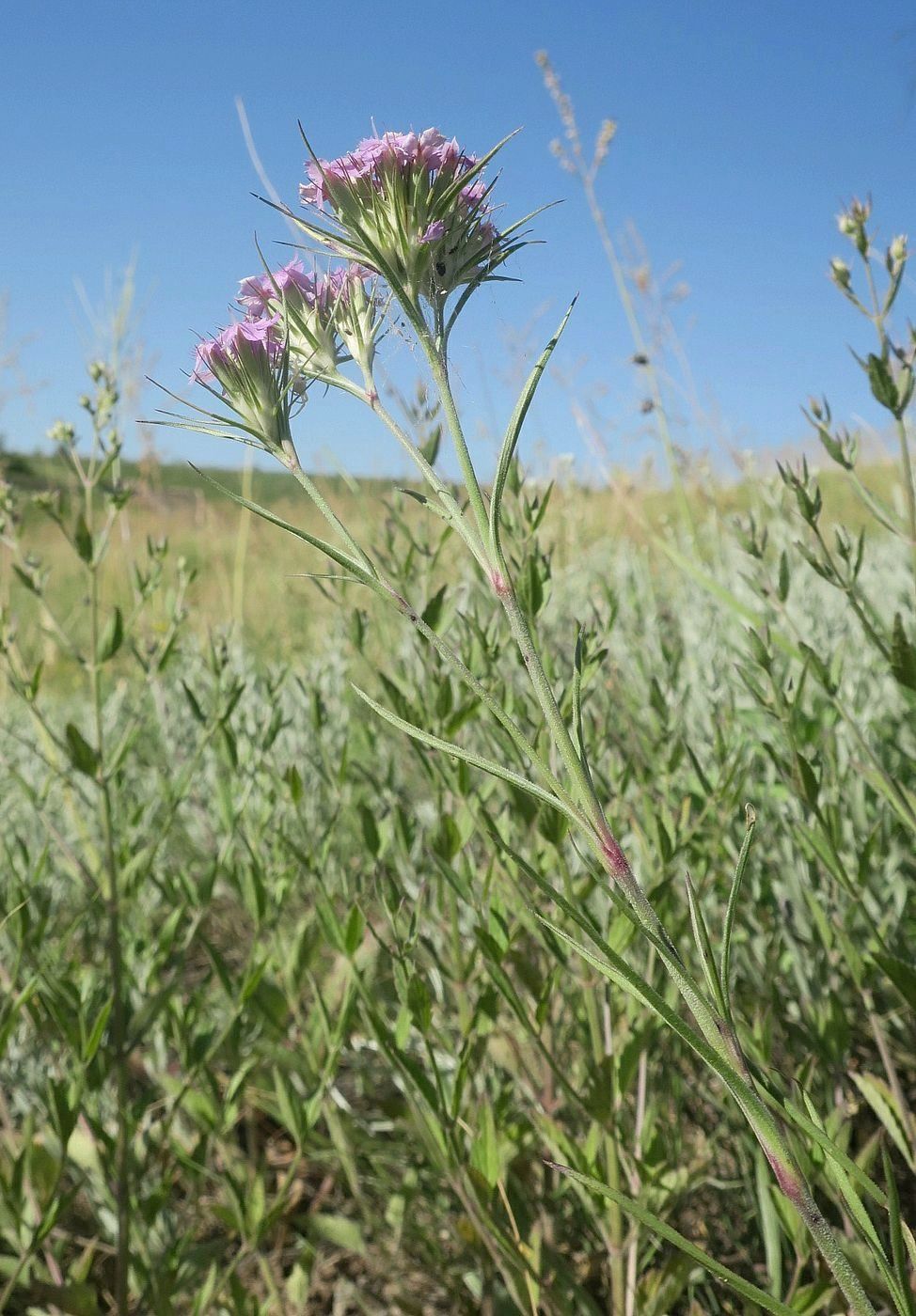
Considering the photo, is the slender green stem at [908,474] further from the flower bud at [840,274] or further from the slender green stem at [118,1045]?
A: the slender green stem at [118,1045]

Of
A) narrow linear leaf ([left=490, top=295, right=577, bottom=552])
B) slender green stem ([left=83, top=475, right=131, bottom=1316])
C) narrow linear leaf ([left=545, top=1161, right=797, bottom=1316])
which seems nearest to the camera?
narrow linear leaf ([left=545, top=1161, right=797, bottom=1316])

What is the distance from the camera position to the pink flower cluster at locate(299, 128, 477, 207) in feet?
2.41

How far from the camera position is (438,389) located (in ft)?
2.25

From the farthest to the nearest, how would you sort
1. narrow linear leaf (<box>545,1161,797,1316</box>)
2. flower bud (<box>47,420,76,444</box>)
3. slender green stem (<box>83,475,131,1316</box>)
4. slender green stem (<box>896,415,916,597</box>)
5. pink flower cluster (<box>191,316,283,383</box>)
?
flower bud (<box>47,420,76,444</box>) → slender green stem (<box>83,475,131,1316</box>) → slender green stem (<box>896,415,916,597</box>) → pink flower cluster (<box>191,316,283,383</box>) → narrow linear leaf (<box>545,1161,797,1316</box>)

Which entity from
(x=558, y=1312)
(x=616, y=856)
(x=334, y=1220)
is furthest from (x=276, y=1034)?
(x=616, y=856)

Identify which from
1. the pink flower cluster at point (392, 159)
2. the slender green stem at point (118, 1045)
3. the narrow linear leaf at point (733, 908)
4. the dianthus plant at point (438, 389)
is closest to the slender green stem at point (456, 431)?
the dianthus plant at point (438, 389)

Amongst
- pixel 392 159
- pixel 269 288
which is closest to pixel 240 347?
pixel 269 288

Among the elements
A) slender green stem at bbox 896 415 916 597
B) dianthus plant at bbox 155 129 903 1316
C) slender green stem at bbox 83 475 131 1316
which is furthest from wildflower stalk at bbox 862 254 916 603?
slender green stem at bbox 83 475 131 1316

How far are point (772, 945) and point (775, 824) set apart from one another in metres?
0.43

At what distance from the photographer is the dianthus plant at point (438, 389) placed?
575 mm

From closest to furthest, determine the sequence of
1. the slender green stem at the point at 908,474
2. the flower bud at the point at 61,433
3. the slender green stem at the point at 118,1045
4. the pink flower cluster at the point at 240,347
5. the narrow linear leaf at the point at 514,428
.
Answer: the narrow linear leaf at the point at 514,428
the pink flower cluster at the point at 240,347
the slender green stem at the point at 908,474
the slender green stem at the point at 118,1045
the flower bud at the point at 61,433

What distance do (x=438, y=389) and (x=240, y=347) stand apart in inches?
8.3

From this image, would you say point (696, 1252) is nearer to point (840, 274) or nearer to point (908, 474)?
point (908, 474)

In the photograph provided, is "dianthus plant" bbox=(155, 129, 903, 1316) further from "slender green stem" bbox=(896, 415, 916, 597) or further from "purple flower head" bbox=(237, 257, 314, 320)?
"slender green stem" bbox=(896, 415, 916, 597)
